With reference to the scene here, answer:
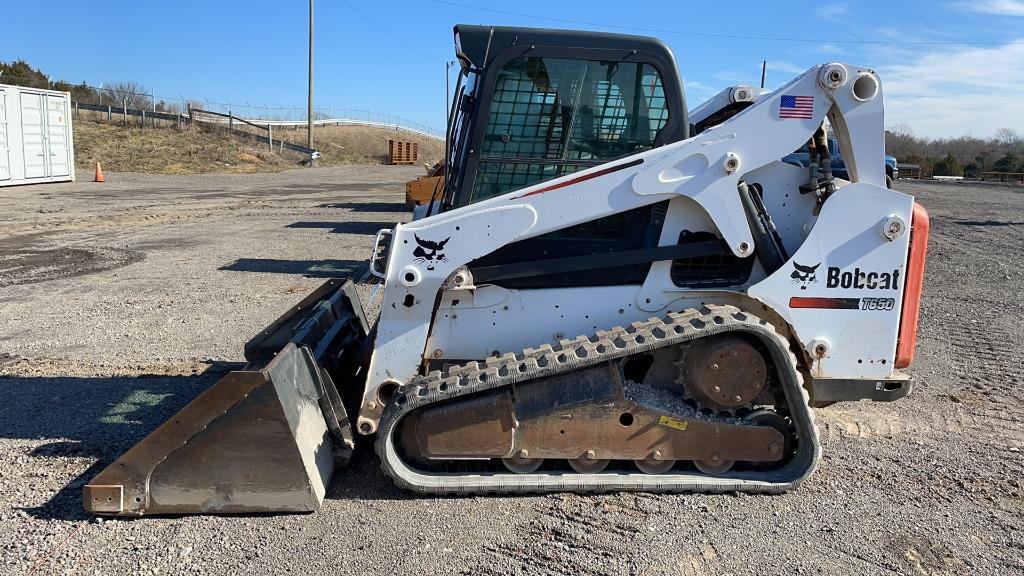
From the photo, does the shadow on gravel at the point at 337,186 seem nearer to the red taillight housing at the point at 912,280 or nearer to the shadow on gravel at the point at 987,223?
the shadow on gravel at the point at 987,223

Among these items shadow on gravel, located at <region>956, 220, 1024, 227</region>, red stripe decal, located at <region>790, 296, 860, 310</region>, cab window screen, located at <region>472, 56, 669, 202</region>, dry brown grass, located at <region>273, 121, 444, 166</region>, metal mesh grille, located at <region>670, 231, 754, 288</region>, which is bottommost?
shadow on gravel, located at <region>956, 220, 1024, 227</region>

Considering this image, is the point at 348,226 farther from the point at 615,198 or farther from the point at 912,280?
the point at 912,280

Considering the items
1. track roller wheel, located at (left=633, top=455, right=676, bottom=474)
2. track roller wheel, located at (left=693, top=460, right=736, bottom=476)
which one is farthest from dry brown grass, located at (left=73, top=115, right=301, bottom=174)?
track roller wheel, located at (left=693, top=460, right=736, bottom=476)

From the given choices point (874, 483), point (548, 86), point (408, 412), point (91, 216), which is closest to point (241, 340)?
point (408, 412)

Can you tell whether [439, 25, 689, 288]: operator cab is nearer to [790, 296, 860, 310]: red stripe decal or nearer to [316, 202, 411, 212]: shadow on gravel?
[790, 296, 860, 310]: red stripe decal

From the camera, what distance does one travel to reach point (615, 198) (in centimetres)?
456

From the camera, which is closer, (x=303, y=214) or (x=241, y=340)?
(x=241, y=340)

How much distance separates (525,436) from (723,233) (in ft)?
5.34

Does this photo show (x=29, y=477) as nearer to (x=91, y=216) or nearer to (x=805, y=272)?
(x=805, y=272)

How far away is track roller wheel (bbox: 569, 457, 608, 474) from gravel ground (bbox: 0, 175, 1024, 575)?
165mm

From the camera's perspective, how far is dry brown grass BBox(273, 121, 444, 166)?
170 ft

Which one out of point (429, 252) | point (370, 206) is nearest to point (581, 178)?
point (429, 252)

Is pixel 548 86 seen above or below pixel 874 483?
above

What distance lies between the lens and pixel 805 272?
15.1 ft
